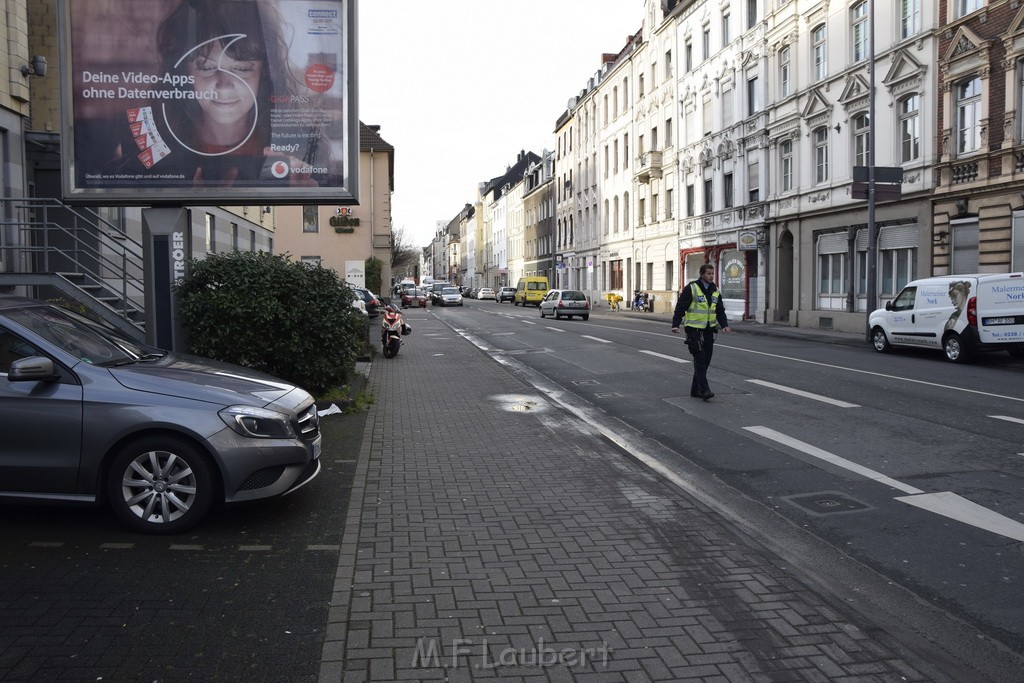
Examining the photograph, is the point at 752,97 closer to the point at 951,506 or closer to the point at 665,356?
the point at 665,356

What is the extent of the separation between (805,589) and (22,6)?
14.0 m

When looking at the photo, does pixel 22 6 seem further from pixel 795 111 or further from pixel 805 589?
pixel 795 111

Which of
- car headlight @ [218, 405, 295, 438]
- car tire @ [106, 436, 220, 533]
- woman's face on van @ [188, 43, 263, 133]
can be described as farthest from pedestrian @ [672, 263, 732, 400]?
car tire @ [106, 436, 220, 533]

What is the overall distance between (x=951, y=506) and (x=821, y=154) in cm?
2713

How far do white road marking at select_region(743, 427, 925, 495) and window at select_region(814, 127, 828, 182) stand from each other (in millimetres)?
23812

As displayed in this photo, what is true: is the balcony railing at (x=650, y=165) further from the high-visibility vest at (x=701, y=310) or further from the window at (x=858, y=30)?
the high-visibility vest at (x=701, y=310)

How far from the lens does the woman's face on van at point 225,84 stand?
976 centimetres

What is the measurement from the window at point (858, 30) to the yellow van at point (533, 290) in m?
33.5

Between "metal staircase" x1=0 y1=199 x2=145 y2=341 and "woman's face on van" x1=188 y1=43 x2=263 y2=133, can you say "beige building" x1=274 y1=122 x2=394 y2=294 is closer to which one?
"metal staircase" x1=0 y1=199 x2=145 y2=341

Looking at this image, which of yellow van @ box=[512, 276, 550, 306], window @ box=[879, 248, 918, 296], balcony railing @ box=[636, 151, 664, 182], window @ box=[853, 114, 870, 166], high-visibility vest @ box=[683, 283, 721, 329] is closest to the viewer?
high-visibility vest @ box=[683, 283, 721, 329]

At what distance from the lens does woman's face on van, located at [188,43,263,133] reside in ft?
32.0

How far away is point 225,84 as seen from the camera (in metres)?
9.81

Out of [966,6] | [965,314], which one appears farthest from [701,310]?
[966,6]

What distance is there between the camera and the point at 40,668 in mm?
3564
